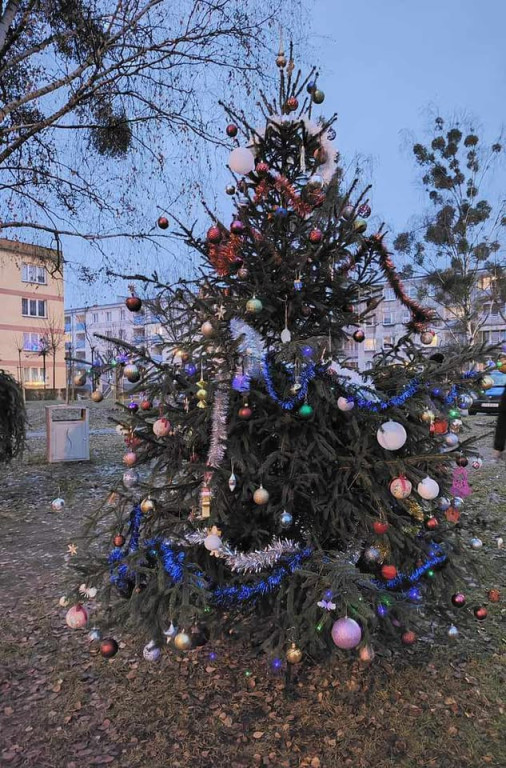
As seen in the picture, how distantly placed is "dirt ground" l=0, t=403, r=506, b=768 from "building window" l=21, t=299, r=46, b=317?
41.2 m

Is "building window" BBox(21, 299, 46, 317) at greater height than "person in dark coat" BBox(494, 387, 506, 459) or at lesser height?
greater

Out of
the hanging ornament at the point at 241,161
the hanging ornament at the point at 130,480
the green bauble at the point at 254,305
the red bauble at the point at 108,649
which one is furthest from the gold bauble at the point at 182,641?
the hanging ornament at the point at 241,161

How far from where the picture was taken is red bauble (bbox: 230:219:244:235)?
2651 millimetres

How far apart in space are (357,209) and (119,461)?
364 inches

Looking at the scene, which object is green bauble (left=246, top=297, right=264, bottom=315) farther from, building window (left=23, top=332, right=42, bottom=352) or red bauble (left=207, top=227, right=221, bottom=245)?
building window (left=23, top=332, right=42, bottom=352)

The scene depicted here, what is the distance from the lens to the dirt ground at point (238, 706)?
2232mm

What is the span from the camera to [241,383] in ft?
7.87

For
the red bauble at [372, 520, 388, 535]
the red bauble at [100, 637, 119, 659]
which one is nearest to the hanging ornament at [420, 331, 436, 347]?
the red bauble at [372, 520, 388, 535]

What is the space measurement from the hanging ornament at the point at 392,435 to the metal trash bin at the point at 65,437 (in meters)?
9.33

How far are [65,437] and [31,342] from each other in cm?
3416

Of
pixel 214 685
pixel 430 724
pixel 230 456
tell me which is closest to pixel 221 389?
pixel 230 456

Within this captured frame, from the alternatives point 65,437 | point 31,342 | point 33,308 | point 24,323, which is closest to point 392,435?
point 65,437

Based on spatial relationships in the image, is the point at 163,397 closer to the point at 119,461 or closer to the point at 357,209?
the point at 357,209

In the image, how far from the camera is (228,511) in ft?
8.76
